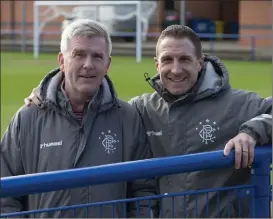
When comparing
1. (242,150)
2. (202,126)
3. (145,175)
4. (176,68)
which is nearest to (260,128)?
(242,150)

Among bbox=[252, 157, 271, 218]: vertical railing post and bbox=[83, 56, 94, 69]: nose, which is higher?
bbox=[83, 56, 94, 69]: nose

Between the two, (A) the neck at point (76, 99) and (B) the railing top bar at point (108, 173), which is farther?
(A) the neck at point (76, 99)

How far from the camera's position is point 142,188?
13.0 ft

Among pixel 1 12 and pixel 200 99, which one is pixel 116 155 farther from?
pixel 1 12

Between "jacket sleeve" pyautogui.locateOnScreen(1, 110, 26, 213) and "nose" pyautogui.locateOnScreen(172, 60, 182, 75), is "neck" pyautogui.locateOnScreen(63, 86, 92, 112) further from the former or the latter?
"nose" pyautogui.locateOnScreen(172, 60, 182, 75)

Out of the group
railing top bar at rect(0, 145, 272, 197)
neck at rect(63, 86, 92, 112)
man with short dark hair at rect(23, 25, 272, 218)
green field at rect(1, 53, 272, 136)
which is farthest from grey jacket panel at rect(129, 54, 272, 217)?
green field at rect(1, 53, 272, 136)

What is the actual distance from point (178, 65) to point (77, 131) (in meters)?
0.62

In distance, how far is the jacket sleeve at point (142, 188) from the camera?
11.9 feet

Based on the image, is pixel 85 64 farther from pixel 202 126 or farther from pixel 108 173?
pixel 108 173

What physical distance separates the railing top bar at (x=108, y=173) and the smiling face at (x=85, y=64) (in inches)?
34.1

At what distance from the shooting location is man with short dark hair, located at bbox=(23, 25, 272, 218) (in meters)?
3.94

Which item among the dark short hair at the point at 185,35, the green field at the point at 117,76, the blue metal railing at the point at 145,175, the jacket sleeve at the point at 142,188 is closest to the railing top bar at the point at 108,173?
the blue metal railing at the point at 145,175

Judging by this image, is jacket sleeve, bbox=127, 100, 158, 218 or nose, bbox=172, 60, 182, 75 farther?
nose, bbox=172, 60, 182, 75

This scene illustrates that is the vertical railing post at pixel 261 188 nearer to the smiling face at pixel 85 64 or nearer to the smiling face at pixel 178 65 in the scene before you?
the smiling face at pixel 178 65
